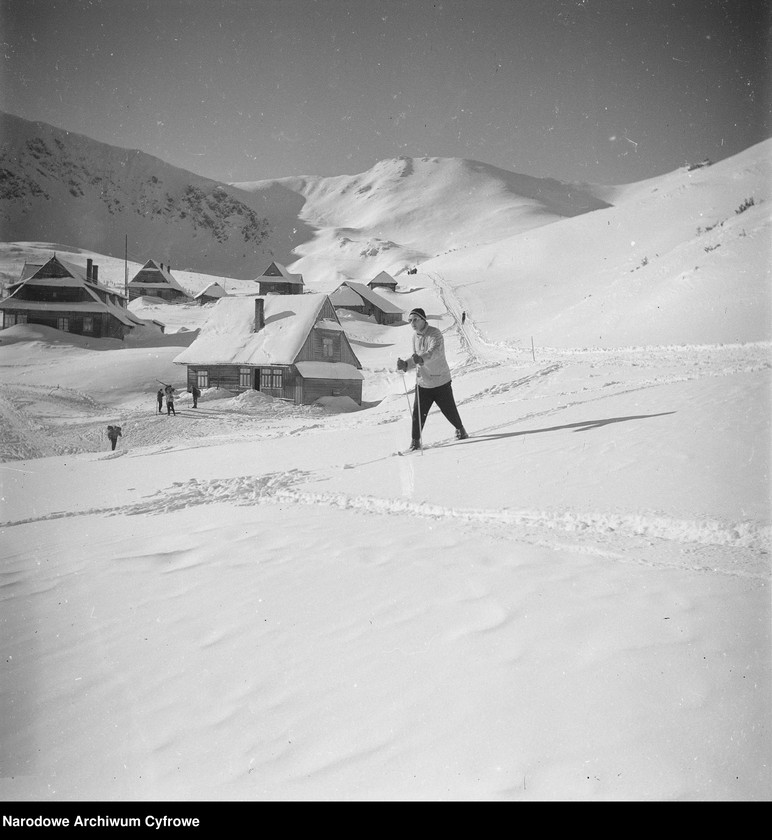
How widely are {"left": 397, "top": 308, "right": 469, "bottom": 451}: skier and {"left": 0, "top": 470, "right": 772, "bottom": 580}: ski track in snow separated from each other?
231cm

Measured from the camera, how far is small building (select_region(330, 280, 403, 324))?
56375 mm

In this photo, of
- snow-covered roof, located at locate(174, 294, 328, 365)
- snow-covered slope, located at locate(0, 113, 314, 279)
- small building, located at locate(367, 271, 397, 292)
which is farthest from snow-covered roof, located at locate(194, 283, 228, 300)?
snow-covered slope, located at locate(0, 113, 314, 279)

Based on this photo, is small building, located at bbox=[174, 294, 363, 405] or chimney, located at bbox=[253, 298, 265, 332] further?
→ chimney, located at bbox=[253, 298, 265, 332]

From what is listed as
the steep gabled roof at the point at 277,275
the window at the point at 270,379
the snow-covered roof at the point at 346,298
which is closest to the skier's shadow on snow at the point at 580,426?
the window at the point at 270,379

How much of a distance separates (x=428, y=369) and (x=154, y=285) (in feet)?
246

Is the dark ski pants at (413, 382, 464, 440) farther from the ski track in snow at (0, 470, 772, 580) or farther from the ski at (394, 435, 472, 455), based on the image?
→ the ski track in snow at (0, 470, 772, 580)

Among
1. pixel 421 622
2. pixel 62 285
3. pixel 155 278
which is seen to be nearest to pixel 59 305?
pixel 62 285

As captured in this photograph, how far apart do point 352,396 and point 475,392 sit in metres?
16.2

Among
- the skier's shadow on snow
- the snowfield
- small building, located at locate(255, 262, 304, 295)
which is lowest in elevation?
the snowfield

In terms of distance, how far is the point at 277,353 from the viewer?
97.8 feet

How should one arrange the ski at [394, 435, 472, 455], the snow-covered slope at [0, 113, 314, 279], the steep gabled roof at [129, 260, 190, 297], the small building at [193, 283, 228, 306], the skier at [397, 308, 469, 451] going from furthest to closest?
the snow-covered slope at [0, 113, 314, 279]
the steep gabled roof at [129, 260, 190, 297]
the small building at [193, 283, 228, 306]
the ski at [394, 435, 472, 455]
the skier at [397, 308, 469, 451]

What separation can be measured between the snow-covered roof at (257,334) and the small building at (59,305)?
59.8 ft

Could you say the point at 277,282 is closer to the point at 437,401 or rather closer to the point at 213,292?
the point at 213,292

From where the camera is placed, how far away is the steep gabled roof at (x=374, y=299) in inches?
2212
